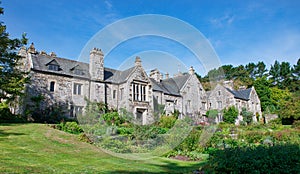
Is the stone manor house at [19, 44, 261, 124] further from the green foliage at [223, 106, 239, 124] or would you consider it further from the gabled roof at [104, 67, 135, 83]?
the green foliage at [223, 106, 239, 124]

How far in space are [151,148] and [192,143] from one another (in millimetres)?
3902

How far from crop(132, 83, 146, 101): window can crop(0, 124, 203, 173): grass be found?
12.6 metres

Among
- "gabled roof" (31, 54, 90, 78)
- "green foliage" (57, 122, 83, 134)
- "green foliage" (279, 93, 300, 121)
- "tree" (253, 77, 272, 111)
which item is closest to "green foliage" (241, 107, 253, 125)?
"green foliage" (279, 93, 300, 121)

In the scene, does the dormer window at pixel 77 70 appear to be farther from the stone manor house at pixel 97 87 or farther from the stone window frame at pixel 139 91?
the stone window frame at pixel 139 91

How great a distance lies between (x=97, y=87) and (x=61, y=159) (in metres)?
14.9

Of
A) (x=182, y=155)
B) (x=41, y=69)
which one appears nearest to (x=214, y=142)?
(x=182, y=155)

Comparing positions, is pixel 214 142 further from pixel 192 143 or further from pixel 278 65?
pixel 278 65

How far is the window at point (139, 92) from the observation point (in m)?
24.1

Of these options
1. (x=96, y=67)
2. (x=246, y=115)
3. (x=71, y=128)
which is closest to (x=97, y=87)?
(x=96, y=67)

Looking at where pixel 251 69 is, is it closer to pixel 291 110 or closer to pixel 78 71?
pixel 291 110

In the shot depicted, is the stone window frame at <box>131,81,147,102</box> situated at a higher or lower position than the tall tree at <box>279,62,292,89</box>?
lower

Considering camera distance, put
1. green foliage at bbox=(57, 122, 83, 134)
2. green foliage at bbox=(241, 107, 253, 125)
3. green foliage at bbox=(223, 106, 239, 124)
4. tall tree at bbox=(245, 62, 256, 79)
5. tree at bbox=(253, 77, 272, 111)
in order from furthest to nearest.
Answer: tall tree at bbox=(245, 62, 256, 79), tree at bbox=(253, 77, 272, 111), green foliage at bbox=(241, 107, 253, 125), green foliage at bbox=(223, 106, 239, 124), green foliage at bbox=(57, 122, 83, 134)

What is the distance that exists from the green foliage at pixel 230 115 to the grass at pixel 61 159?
2628 cm

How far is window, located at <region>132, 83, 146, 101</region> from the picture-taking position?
24112 mm
